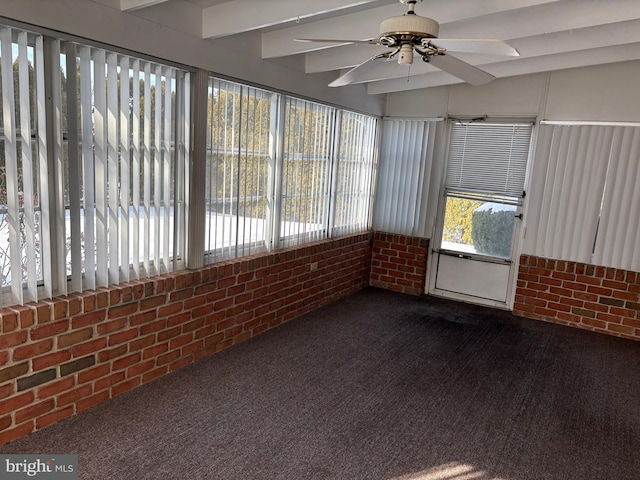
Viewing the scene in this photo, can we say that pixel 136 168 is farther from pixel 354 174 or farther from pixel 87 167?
pixel 354 174

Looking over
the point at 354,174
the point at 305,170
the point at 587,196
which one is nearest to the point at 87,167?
the point at 305,170

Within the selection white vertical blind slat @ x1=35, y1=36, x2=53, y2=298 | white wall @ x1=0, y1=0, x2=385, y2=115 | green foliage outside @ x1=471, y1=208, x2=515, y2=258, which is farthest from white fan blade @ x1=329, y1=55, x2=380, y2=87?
green foliage outside @ x1=471, y1=208, x2=515, y2=258

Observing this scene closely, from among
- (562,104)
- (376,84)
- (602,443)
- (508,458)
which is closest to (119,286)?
(508,458)

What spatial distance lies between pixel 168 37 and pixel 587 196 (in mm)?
4266

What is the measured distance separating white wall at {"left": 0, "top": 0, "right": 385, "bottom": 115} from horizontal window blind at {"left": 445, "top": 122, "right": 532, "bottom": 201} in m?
1.93

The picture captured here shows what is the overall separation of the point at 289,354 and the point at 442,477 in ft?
5.45

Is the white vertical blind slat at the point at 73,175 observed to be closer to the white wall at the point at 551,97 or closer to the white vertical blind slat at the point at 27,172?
the white vertical blind slat at the point at 27,172

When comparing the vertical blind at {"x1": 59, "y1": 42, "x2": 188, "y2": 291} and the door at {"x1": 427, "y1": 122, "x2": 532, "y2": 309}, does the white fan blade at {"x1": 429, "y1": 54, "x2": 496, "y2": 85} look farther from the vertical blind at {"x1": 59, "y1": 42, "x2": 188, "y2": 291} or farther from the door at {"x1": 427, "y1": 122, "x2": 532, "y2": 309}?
the door at {"x1": 427, "y1": 122, "x2": 532, "y2": 309}

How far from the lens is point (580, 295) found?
4977 millimetres

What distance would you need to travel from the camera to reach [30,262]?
2.47 m

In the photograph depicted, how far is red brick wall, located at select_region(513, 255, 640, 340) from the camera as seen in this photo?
4773mm

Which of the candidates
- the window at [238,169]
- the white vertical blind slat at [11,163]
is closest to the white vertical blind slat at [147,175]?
the window at [238,169]

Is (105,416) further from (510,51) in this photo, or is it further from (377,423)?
(510,51)

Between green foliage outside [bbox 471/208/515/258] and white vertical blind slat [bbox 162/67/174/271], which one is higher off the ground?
white vertical blind slat [bbox 162/67/174/271]
